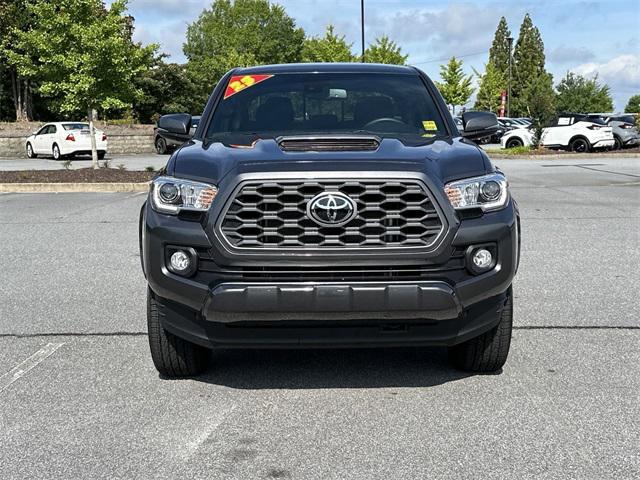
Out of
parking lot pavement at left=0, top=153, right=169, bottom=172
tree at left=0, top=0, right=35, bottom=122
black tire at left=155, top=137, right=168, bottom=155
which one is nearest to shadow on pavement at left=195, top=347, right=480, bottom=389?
parking lot pavement at left=0, top=153, right=169, bottom=172

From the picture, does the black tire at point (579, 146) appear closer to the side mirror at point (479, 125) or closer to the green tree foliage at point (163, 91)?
the green tree foliage at point (163, 91)

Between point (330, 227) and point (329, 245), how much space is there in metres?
0.09

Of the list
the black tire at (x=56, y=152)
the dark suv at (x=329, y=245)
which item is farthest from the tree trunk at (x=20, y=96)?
the dark suv at (x=329, y=245)

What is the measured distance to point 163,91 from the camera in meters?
48.9

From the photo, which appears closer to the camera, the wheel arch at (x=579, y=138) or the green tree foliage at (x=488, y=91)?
the wheel arch at (x=579, y=138)

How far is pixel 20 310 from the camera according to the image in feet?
21.0

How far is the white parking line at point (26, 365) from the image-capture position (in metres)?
4.67

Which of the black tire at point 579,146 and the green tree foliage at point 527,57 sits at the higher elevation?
the green tree foliage at point 527,57

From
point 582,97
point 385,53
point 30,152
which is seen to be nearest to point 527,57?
point 582,97

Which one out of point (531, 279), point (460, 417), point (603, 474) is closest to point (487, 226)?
point (460, 417)

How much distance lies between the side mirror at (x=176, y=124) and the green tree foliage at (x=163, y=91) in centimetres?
4182

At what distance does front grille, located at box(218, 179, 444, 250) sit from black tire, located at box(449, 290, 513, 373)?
2.71ft

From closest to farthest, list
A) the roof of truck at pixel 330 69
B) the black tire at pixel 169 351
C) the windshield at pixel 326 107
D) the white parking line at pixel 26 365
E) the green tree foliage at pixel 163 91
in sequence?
the black tire at pixel 169 351
the white parking line at pixel 26 365
the windshield at pixel 326 107
the roof of truck at pixel 330 69
the green tree foliage at pixel 163 91

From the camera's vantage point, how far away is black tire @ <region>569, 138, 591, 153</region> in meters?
30.3
